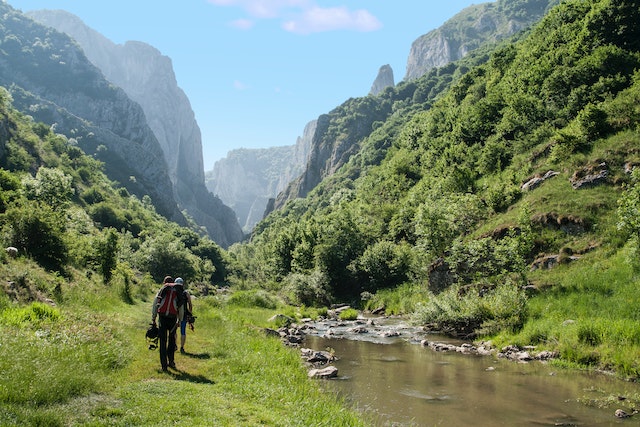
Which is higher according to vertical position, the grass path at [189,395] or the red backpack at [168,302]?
the red backpack at [168,302]

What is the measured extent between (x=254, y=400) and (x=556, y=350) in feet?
56.9

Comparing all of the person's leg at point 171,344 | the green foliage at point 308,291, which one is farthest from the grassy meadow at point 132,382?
the green foliage at point 308,291

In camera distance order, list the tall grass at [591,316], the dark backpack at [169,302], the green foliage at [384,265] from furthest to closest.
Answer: the green foliage at [384,265]
the tall grass at [591,316]
the dark backpack at [169,302]

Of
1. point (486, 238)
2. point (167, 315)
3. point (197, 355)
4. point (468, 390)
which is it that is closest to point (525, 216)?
point (486, 238)

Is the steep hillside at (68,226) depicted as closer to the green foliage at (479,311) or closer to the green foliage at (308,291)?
the green foliage at (308,291)

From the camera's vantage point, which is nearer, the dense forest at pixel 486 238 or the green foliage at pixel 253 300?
the dense forest at pixel 486 238

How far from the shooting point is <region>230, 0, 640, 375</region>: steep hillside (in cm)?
2723

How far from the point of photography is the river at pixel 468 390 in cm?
1380

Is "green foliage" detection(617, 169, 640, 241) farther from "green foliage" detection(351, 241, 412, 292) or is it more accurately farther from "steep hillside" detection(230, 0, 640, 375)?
"green foliage" detection(351, 241, 412, 292)

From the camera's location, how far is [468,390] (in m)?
17.1

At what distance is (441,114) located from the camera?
100 metres

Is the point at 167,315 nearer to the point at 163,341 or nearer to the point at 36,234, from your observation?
the point at 163,341

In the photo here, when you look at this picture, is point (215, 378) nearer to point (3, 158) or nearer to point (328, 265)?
point (328, 265)

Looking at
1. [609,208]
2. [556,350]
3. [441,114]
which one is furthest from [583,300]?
[441,114]
